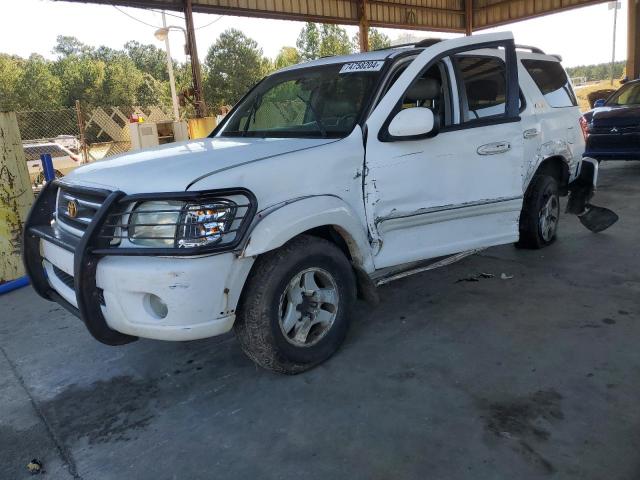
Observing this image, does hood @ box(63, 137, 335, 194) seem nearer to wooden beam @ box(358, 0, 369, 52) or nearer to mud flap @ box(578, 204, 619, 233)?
mud flap @ box(578, 204, 619, 233)

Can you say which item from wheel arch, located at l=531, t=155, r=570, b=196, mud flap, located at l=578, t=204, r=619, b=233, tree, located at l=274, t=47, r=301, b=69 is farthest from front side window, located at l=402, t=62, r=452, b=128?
tree, located at l=274, t=47, r=301, b=69

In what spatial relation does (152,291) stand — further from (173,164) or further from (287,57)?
(287,57)

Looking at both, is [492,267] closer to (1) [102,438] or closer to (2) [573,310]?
(2) [573,310]

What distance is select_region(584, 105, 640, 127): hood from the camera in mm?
8414

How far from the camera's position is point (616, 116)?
864 centimetres

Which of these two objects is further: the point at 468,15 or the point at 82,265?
the point at 468,15

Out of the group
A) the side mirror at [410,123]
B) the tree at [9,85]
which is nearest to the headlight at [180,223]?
the side mirror at [410,123]

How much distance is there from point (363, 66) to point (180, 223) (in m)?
1.88

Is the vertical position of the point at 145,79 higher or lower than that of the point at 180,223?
higher

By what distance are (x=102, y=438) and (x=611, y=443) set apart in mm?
2386

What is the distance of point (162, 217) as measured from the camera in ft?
8.45

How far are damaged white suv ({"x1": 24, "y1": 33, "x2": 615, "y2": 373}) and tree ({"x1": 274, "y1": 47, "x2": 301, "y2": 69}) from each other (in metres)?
42.9

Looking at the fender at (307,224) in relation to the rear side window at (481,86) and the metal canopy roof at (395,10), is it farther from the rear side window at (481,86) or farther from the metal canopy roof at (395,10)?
the metal canopy roof at (395,10)

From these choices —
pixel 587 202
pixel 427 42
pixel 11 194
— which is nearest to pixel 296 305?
pixel 427 42
